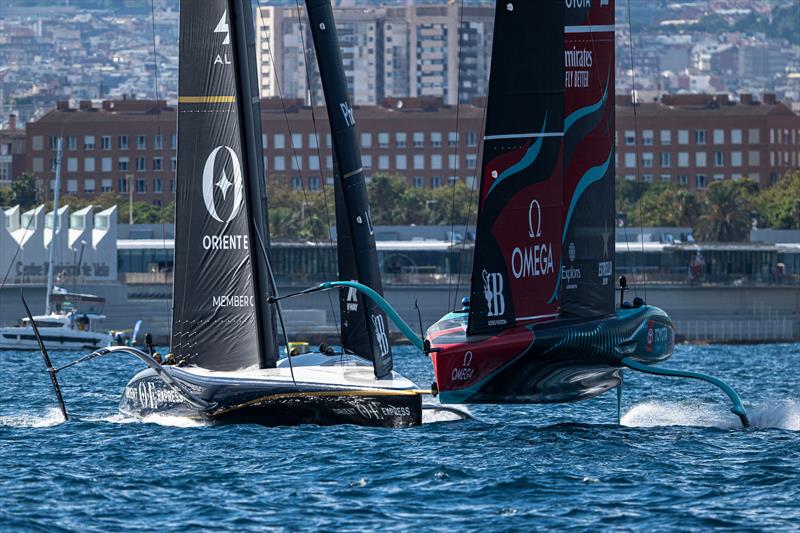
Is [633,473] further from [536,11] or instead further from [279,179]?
[279,179]

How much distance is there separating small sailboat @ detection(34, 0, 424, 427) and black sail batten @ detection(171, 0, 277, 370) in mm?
16

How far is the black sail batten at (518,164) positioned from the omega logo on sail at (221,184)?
4637 millimetres

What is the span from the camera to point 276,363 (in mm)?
30641

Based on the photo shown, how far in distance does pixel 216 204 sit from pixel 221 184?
33 cm

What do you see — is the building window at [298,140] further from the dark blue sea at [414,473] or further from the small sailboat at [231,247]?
the small sailboat at [231,247]

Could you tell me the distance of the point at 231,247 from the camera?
30812mm

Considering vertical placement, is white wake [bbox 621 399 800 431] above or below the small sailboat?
below

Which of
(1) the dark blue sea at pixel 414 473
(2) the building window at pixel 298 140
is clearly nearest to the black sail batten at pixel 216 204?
(1) the dark blue sea at pixel 414 473

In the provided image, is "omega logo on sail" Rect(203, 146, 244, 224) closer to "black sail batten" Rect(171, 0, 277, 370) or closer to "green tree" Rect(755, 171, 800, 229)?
"black sail batten" Rect(171, 0, 277, 370)

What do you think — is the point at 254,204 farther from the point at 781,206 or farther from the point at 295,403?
the point at 781,206

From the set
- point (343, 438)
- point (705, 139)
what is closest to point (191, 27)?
point (343, 438)

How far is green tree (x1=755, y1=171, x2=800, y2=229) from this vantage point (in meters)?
133

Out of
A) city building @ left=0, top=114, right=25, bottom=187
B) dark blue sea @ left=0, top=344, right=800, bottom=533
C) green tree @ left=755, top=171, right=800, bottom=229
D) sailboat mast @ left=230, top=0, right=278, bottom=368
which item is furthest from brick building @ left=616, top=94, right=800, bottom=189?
sailboat mast @ left=230, top=0, right=278, bottom=368

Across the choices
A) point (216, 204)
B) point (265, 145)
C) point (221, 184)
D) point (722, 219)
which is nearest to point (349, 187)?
point (221, 184)
